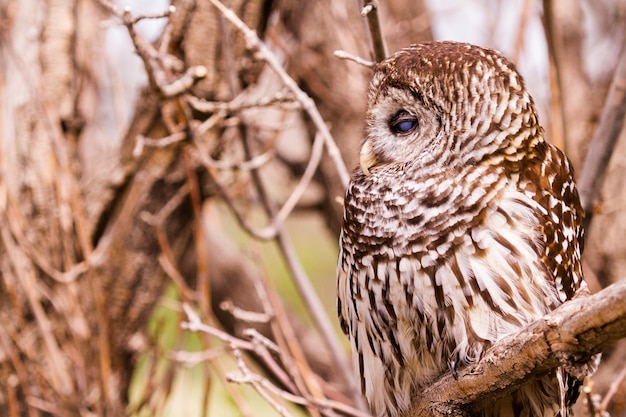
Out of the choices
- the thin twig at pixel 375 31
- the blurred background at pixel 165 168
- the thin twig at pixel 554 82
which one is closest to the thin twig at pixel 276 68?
the blurred background at pixel 165 168

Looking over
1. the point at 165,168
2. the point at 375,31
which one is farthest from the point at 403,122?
the point at 165,168

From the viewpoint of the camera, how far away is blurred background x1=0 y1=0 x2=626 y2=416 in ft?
10.6

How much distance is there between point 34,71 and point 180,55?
2.21ft

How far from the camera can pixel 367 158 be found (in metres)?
2.51

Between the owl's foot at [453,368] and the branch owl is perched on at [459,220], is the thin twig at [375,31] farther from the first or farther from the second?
the owl's foot at [453,368]

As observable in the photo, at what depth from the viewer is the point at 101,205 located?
12.5 ft

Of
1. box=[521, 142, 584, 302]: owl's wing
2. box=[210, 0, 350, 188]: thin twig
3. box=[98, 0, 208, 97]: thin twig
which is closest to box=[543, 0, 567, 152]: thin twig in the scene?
box=[521, 142, 584, 302]: owl's wing

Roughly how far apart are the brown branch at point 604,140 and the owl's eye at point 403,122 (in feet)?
2.41

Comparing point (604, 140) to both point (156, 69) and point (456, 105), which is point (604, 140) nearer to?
point (456, 105)

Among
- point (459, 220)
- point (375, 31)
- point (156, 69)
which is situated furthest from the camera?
point (156, 69)

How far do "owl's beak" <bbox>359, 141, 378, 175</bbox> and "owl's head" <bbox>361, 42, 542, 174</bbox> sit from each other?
→ 0.10 metres

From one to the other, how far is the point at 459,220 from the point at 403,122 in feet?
1.11

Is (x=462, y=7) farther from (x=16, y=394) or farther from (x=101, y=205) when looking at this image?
(x=16, y=394)

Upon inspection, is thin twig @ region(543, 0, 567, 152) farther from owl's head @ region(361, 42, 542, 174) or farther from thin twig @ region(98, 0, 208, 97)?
thin twig @ region(98, 0, 208, 97)
